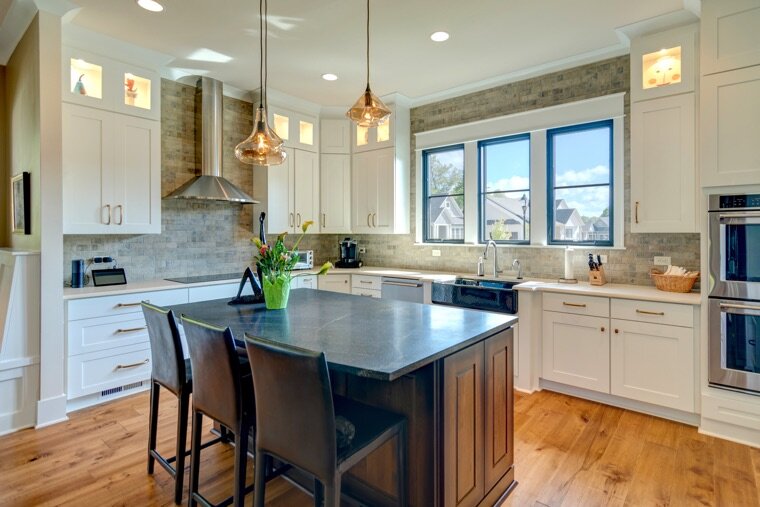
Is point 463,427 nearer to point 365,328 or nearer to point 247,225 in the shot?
point 365,328

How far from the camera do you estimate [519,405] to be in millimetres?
3188

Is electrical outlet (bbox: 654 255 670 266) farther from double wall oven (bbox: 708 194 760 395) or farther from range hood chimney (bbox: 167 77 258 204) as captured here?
range hood chimney (bbox: 167 77 258 204)

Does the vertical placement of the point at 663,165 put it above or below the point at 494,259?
above

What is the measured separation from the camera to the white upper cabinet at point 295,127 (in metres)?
4.66

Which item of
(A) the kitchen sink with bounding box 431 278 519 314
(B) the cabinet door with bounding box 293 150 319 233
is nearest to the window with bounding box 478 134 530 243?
(A) the kitchen sink with bounding box 431 278 519 314

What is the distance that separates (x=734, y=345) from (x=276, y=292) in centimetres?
293

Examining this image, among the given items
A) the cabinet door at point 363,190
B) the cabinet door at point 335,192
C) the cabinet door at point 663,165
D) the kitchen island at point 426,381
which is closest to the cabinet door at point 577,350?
the cabinet door at point 663,165

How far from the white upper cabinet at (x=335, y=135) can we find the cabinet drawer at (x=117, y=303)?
2.53 meters

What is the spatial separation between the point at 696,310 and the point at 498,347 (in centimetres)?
173

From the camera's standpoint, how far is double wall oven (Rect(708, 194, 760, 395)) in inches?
99.1

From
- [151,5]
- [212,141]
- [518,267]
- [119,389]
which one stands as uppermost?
[151,5]

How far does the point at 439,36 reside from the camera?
3.27 m

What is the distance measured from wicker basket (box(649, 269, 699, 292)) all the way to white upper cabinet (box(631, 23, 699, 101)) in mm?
1385

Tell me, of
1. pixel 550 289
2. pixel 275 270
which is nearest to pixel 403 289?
pixel 550 289
